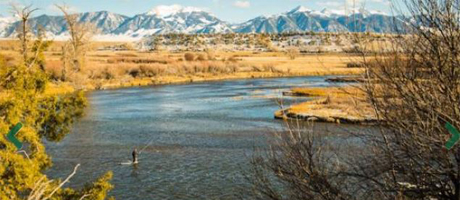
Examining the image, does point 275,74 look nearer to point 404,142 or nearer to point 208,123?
point 208,123

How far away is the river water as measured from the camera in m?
24.9

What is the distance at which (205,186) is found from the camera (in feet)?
80.6

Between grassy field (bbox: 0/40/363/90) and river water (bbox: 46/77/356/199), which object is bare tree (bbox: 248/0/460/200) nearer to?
river water (bbox: 46/77/356/199)

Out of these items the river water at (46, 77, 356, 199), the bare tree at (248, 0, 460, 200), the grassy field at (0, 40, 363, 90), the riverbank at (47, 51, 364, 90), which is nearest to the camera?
the bare tree at (248, 0, 460, 200)

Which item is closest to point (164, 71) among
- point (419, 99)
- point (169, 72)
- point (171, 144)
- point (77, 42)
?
point (169, 72)

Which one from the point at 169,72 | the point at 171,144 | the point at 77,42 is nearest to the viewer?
the point at 171,144

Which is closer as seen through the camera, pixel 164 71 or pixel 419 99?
pixel 419 99

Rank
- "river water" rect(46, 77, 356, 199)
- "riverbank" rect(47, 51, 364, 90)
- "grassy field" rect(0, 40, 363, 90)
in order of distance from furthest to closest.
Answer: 1. "riverbank" rect(47, 51, 364, 90)
2. "grassy field" rect(0, 40, 363, 90)
3. "river water" rect(46, 77, 356, 199)

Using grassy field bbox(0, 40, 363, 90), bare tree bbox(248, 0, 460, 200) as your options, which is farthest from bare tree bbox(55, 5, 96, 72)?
bare tree bbox(248, 0, 460, 200)

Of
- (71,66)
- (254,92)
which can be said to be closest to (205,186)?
(254,92)

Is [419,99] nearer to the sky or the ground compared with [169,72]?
nearer to the sky

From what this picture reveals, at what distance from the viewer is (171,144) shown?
3431cm

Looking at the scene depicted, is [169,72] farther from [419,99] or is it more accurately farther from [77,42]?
[419,99]

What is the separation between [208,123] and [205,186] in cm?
1777
